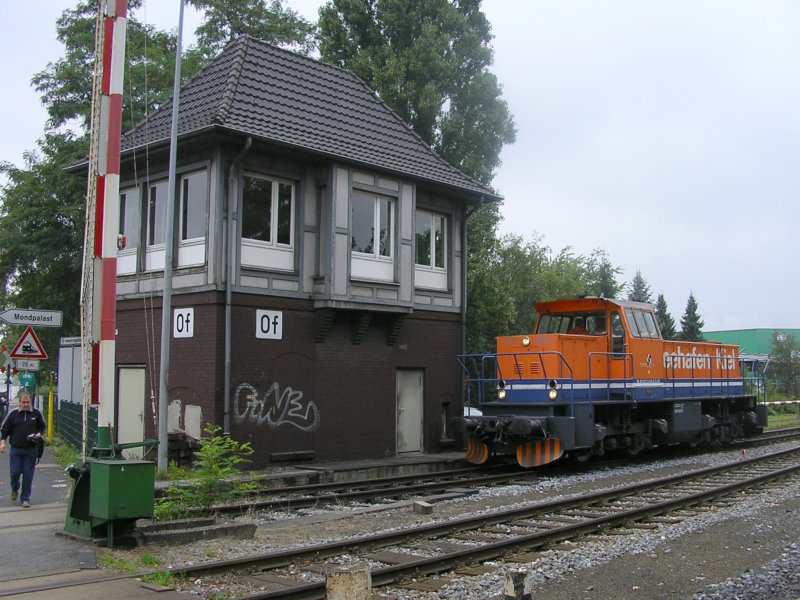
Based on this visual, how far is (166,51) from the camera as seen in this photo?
33406 millimetres

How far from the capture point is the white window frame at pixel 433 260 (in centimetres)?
1956

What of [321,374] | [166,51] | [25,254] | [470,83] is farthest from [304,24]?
[321,374]

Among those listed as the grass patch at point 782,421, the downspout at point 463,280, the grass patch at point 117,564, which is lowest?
the grass patch at point 782,421

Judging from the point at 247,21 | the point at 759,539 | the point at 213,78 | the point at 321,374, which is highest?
the point at 247,21

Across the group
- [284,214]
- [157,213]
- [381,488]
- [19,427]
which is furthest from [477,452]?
[19,427]

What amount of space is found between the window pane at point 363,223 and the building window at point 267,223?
143 centimetres

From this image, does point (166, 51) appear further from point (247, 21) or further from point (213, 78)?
point (213, 78)

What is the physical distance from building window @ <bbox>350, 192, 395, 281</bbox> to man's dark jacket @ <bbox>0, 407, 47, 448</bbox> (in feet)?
23.7

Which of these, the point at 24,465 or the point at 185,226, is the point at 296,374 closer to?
the point at 185,226

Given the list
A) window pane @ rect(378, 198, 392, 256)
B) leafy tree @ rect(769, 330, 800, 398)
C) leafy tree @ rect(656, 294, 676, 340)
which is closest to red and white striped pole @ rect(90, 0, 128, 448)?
window pane @ rect(378, 198, 392, 256)

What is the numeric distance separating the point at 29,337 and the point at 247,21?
20.0 metres

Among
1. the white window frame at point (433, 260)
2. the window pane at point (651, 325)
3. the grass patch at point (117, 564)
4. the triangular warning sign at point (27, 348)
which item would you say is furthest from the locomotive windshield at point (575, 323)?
the grass patch at point (117, 564)

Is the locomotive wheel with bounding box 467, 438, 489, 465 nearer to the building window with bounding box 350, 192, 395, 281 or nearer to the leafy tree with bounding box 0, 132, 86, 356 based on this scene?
the building window with bounding box 350, 192, 395, 281

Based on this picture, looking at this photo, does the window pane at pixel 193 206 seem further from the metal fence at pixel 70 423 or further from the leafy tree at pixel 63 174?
the leafy tree at pixel 63 174
